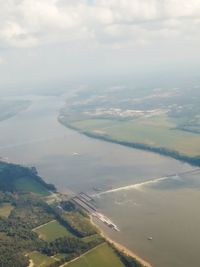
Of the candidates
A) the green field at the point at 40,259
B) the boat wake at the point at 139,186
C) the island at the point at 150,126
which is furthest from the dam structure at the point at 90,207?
the island at the point at 150,126

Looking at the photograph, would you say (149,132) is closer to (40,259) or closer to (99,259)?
(99,259)

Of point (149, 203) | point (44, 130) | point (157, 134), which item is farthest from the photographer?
point (44, 130)

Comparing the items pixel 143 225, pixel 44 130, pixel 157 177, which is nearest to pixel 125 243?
pixel 143 225

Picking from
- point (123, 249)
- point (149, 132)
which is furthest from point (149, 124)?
point (123, 249)

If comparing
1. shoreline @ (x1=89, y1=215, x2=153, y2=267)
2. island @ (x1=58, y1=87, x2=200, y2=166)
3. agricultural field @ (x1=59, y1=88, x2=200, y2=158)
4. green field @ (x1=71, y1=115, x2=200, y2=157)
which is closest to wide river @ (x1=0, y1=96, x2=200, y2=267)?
shoreline @ (x1=89, y1=215, x2=153, y2=267)

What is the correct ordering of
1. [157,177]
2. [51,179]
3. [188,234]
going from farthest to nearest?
[51,179]
[157,177]
[188,234]

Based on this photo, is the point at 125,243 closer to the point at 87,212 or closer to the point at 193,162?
the point at 87,212
